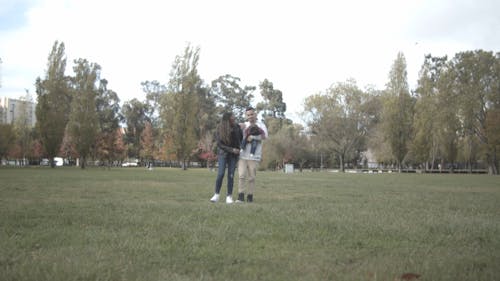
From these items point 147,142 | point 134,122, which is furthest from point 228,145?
point 134,122

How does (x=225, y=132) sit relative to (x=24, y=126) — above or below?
below

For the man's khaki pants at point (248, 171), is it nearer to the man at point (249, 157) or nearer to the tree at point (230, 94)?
the man at point (249, 157)

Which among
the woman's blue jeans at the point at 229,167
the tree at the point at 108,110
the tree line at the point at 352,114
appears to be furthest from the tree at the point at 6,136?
the woman's blue jeans at the point at 229,167

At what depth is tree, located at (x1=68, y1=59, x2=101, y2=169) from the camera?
49.1 meters

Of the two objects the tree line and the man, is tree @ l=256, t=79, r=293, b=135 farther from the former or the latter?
the man

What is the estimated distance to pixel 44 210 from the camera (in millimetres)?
7117

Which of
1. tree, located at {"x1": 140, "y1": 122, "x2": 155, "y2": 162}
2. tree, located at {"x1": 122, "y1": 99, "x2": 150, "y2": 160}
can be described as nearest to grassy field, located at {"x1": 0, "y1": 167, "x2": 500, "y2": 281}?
tree, located at {"x1": 140, "y1": 122, "x2": 155, "y2": 162}

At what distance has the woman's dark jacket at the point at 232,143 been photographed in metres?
9.18

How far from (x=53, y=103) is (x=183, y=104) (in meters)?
14.3

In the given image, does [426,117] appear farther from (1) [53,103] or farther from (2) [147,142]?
(2) [147,142]

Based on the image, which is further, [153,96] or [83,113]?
[153,96]

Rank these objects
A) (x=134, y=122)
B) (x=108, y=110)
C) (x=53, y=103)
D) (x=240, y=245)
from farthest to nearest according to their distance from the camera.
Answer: (x=134, y=122) < (x=108, y=110) < (x=53, y=103) < (x=240, y=245)

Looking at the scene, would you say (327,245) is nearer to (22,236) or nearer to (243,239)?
(243,239)

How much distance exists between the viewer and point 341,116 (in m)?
63.8
